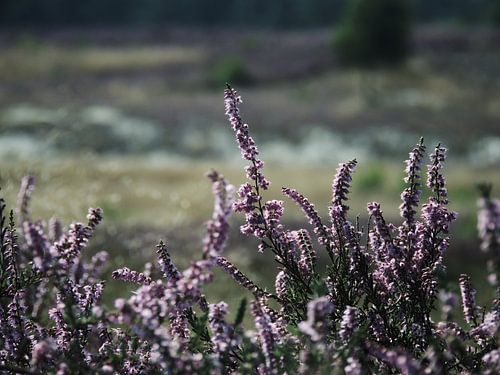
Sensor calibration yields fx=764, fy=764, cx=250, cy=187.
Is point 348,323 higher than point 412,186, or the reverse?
point 412,186

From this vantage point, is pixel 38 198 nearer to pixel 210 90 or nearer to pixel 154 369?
pixel 154 369

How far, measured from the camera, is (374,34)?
3111 centimetres

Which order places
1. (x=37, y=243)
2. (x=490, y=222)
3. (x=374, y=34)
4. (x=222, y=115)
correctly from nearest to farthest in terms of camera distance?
(x=490, y=222) → (x=37, y=243) → (x=222, y=115) → (x=374, y=34)

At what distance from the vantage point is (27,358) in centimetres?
375

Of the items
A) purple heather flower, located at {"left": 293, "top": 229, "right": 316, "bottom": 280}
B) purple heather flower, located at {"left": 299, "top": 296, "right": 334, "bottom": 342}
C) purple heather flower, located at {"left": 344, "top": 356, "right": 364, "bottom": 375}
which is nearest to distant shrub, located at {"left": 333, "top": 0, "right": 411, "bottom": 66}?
purple heather flower, located at {"left": 293, "top": 229, "right": 316, "bottom": 280}

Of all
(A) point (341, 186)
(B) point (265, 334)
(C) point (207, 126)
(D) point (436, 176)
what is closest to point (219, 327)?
(B) point (265, 334)

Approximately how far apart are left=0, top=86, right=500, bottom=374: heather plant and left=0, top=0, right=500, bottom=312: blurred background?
5241mm

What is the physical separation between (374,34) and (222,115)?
9.54 m

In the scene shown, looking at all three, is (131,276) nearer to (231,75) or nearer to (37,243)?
(37,243)

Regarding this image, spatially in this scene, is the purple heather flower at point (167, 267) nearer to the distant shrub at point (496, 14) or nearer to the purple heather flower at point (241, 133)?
the purple heather flower at point (241, 133)

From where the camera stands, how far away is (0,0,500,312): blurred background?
13.6 m

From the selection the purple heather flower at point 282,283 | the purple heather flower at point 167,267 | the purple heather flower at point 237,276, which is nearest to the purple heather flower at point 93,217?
the purple heather flower at point 167,267

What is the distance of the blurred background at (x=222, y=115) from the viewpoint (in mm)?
13609

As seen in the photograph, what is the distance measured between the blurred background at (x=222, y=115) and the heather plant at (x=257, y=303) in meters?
5.24
